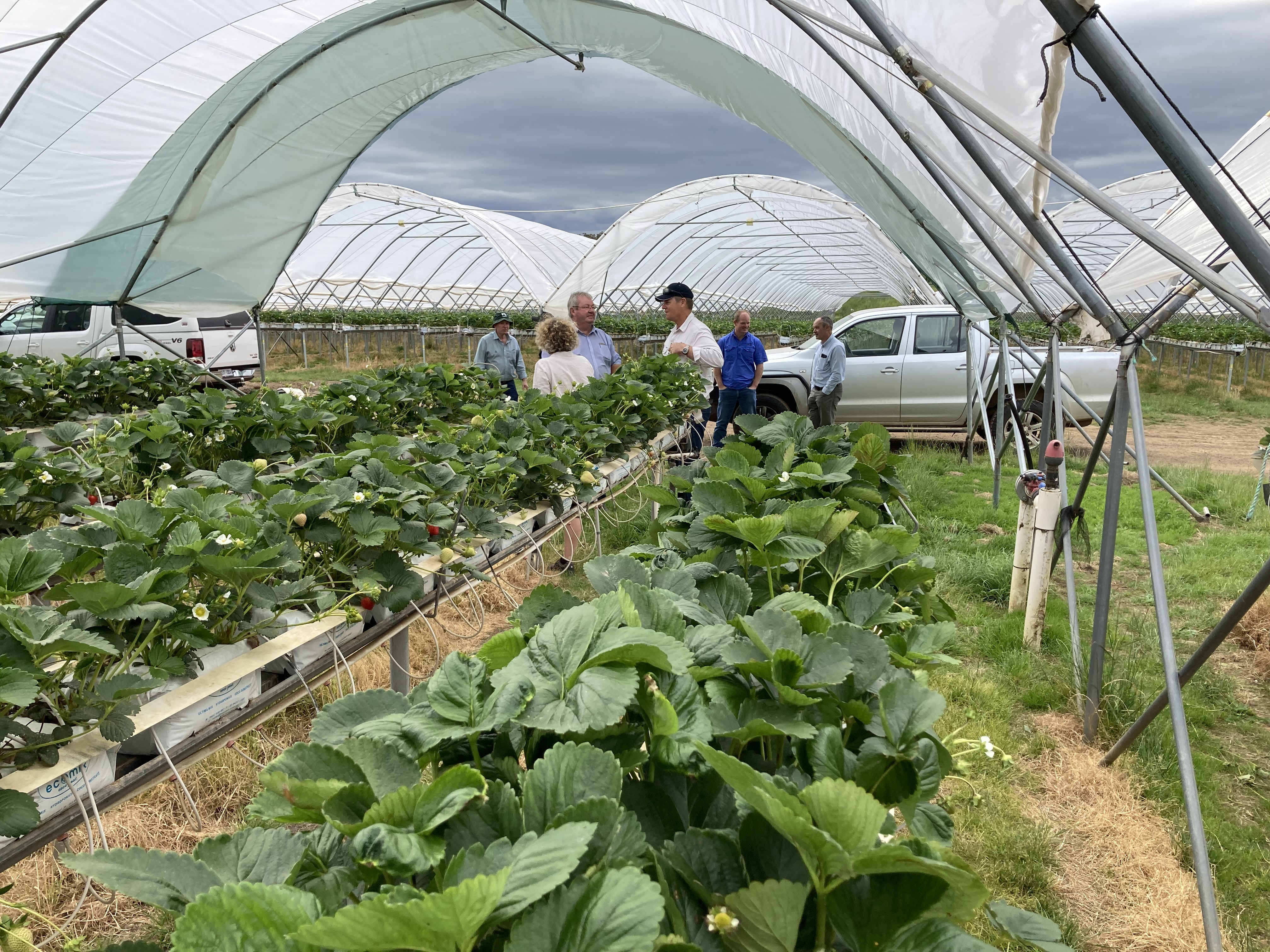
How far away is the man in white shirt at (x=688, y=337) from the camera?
661cm

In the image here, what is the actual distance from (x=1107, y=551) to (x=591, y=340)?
4602 mm

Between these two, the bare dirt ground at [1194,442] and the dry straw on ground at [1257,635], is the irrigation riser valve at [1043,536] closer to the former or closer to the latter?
the dry straw on ground at [1257,635]

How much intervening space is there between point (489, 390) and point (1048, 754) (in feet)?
16.5

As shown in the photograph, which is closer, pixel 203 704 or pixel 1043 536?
pixel 203 704

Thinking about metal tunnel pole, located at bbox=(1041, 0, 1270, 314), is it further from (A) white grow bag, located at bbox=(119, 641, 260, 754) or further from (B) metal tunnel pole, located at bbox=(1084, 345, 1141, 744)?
(A) white grow bag, located at bbox=(119, 641, 260, 754)

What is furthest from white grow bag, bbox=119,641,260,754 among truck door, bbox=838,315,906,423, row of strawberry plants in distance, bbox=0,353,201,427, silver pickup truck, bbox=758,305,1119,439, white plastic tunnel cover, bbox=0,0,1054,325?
truck door, bbox=838,315,906,423

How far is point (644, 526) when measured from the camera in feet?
18.5

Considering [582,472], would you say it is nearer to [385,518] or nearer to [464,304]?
[385,518]

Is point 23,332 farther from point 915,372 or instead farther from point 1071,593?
point 1071,593

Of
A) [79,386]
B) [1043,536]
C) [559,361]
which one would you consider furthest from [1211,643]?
[79,386]

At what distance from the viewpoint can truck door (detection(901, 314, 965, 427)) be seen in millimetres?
9320

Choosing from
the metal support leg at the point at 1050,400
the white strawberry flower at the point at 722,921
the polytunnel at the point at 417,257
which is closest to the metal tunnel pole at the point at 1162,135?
the white strawberry flower at the point at 722,921

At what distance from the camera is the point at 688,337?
7000mm

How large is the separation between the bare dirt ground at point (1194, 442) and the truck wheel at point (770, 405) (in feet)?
4.50
